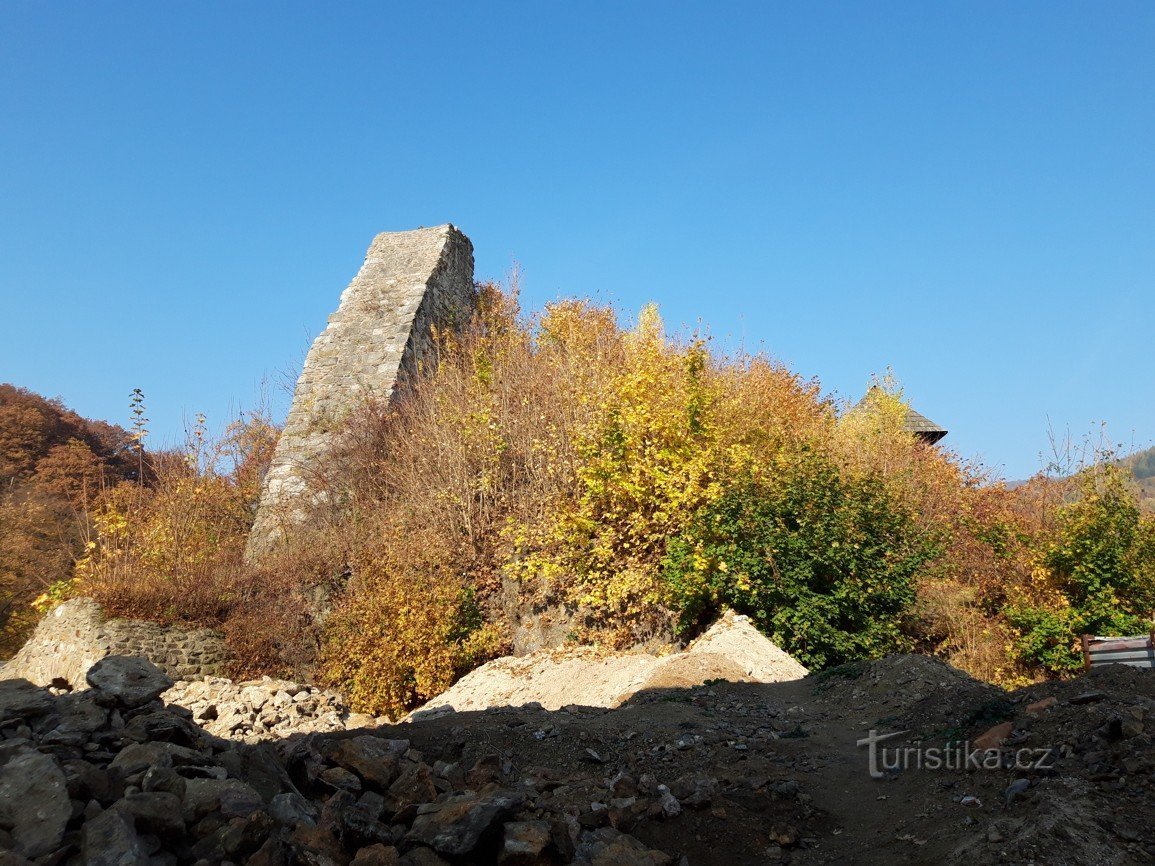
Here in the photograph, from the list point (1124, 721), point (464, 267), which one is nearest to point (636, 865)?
point (1124, 721)

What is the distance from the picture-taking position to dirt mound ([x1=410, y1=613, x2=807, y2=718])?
9.68 metres

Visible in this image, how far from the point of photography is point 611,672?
10.9 metres

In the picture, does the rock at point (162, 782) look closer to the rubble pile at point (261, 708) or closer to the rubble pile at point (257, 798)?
the rubble pile at point (257, 798)

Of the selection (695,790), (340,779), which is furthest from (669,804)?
(340,779)

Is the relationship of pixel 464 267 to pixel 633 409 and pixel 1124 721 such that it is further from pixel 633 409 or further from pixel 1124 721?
pixel 1124 721

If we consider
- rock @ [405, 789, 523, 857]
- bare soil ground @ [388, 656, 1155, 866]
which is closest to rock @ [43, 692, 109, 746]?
rock @ [405, 789, 523, 857]

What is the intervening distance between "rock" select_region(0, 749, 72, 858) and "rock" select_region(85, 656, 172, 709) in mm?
1543

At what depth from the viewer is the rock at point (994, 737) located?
5.23 metres

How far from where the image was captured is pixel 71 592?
13.1 meters

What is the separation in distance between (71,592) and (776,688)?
37.4 ft

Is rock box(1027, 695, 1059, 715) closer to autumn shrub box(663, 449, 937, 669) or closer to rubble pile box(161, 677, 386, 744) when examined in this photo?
autumn shrub box(663, 449, 937, 669)

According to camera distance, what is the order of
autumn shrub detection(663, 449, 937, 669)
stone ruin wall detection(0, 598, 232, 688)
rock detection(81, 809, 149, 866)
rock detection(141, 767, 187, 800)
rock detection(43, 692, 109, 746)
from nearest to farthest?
rock detection(81, 809, 149, 866)
rock detection(141, 767, 187, 800)
rock detection(43, 692, 109, 746)
autumn shrub detection(663, 449, 937, 669)
stone ruin wall detection(0, 598, 232, 688)

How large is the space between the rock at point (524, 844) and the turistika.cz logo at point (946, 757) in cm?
295

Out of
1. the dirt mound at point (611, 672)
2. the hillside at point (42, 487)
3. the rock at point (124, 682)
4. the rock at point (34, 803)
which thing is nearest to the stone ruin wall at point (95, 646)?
the hillside at point (42, 487)
